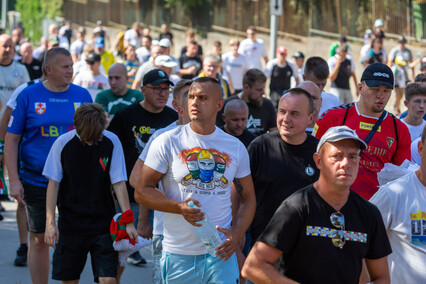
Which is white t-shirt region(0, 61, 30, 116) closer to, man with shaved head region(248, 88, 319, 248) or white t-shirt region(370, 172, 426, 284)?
man with shaved head region(248, 88, 319, 248)

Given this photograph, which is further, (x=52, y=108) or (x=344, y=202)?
(x=52, y=108)

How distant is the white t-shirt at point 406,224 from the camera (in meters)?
4.41

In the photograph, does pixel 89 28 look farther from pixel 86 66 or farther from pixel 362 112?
pixel 362 112

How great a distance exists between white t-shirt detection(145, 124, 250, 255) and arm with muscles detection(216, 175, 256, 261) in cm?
9

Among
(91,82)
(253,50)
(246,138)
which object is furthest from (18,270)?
(253,50)

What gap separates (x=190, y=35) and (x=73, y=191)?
15.5m

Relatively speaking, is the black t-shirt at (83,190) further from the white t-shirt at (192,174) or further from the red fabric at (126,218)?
the white t-shirt at (192,174)

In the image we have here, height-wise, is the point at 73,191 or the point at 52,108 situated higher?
the point at 52,108

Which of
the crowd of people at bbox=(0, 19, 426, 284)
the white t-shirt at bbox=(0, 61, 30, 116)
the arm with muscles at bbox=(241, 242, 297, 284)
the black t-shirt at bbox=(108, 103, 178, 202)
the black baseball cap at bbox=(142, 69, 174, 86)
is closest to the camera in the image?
the arm with muscles at bbox=(241, 242, 297, 284)

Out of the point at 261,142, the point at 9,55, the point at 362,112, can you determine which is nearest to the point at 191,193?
the point at 261,142

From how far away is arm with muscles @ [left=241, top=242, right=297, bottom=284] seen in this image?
3.61 metres

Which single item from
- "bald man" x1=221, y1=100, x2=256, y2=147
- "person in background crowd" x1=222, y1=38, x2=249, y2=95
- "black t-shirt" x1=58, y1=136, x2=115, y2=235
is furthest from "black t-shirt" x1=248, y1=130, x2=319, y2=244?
"person in background crowd" x1=222, y1=38, x2=249, y2=95

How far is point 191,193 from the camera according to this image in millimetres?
4992

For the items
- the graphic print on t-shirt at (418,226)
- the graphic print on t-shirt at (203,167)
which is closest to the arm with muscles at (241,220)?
the graphic print on t-shirt at (203,167)
